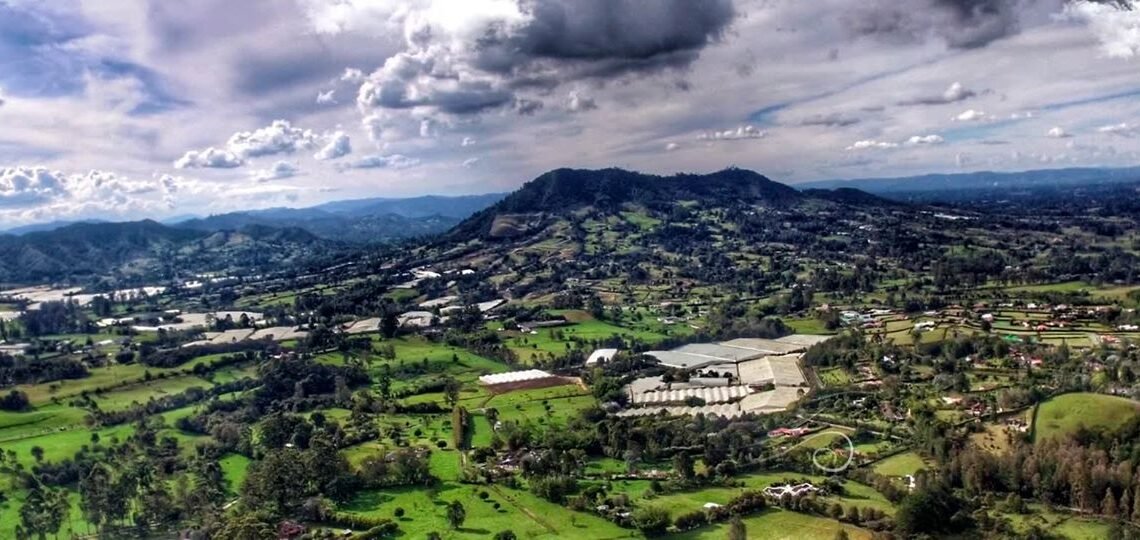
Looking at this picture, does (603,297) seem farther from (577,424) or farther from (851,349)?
(577,424)

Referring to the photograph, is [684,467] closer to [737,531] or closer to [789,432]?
[737,531]

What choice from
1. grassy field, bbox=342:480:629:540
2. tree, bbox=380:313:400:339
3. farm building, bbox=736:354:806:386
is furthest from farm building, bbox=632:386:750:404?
tree, bbox=380:313:400:339

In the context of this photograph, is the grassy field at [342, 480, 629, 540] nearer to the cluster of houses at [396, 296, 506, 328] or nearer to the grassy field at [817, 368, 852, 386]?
the grassy field at [817, 368, 852, 386]

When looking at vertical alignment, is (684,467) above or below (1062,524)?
above

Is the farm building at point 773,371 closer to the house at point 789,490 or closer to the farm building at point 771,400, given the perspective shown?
the farm building at point 771,400

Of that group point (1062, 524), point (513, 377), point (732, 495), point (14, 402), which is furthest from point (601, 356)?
point (14, 402)

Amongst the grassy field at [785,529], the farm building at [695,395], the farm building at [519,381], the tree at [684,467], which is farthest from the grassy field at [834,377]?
the grassy field at [785,529]
